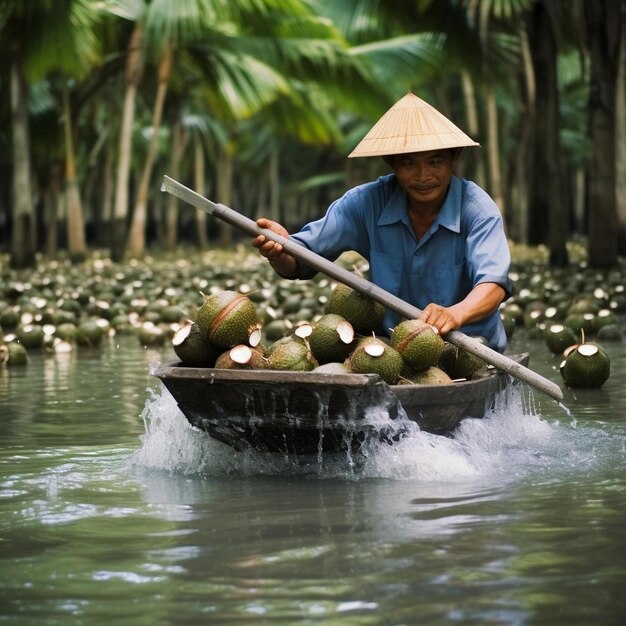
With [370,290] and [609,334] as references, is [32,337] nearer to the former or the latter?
[609,334]

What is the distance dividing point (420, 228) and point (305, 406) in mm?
1482

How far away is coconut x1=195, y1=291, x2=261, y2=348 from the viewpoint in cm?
616

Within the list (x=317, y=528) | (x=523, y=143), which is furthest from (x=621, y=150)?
(x=317, y=528)

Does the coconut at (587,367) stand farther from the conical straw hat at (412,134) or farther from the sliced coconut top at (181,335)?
the sliced coconut top at (181,335)

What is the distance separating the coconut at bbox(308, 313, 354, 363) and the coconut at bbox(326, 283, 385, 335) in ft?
0.92

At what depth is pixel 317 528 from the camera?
502 cm

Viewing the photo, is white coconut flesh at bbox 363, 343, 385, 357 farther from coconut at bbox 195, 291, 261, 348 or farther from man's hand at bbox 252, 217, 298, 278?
man's hand at bbox 252, 217, 298, 278

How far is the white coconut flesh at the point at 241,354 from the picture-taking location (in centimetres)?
600

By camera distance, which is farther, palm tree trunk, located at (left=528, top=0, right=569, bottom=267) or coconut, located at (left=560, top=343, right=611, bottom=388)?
palm tree trunk, located at (left=528, top=0, right=569, bottom=267)

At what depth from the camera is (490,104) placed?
94.9 ft

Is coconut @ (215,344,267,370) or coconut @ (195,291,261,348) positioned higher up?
coconut @ (195,291,261,348)

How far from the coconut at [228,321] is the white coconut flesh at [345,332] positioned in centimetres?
37

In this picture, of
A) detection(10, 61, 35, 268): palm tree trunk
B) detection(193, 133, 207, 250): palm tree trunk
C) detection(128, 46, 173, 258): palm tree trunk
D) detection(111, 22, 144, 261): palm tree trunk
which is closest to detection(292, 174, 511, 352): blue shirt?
detection(10, 61, 35, 268): palm tree trunk

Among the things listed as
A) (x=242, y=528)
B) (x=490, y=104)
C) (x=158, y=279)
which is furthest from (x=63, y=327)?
(x=490, y=104)
